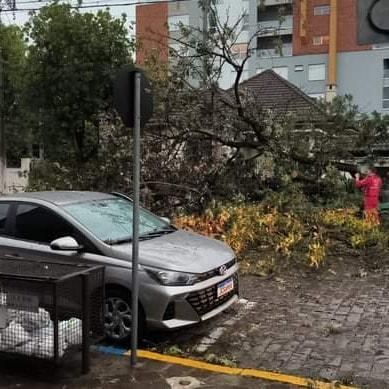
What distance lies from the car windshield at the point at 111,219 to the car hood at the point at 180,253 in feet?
0.81

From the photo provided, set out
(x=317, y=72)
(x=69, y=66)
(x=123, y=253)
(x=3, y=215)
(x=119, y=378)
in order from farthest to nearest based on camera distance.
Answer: (x=317, y=72), (x=69, y=66), (x=3, y=215), (x=123, y=253), (x=119, y=378)

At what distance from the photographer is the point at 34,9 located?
855 inches

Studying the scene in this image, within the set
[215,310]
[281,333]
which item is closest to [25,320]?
[215,310]

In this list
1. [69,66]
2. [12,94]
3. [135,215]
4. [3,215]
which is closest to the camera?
[135,215]

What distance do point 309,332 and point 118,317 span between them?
2.04m

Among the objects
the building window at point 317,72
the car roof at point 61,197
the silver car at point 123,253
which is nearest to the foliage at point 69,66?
the car roof at point 61,197

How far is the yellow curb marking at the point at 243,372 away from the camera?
4992 mm

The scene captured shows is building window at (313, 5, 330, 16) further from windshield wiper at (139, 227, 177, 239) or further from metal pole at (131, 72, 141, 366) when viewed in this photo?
metal pole at (131, 72, 141, 366)

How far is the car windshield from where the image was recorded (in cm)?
645

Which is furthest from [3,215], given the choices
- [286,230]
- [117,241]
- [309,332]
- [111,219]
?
[286,230]

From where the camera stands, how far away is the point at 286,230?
10820mm

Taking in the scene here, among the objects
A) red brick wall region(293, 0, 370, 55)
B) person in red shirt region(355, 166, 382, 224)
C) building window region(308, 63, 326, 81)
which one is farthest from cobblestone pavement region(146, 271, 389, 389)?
red brick wall region(293, 0, 370, 55)

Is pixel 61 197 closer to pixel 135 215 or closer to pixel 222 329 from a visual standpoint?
pixel 135 215

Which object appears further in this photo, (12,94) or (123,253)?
(12,94)
